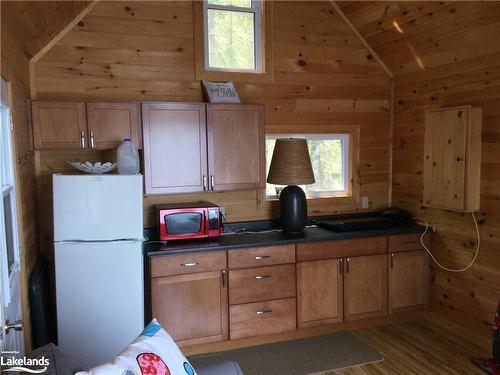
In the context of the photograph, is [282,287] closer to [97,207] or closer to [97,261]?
[97,261]

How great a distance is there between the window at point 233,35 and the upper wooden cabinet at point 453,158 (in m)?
1.56

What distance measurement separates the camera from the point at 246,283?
3.26 m

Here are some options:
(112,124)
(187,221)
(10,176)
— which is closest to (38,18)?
(112,124)

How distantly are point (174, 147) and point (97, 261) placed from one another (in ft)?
3.25

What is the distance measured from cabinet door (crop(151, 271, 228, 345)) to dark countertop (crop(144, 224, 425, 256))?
0.65 ft

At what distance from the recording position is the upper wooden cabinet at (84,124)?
3020 mm

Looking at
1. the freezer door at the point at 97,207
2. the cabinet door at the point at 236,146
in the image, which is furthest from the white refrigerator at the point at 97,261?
the cabinet door at the point at 236,146

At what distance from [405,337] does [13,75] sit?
10.9 feet

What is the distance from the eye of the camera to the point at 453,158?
130 inches

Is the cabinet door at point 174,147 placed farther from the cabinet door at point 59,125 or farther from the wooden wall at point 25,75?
the wooden wall at point 25,75

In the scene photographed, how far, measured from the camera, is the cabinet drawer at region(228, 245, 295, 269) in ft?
10.6

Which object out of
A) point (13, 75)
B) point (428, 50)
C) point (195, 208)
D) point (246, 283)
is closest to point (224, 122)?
point (195, 208)

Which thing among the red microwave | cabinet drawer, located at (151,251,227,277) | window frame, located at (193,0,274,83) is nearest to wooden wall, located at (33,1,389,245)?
window frame, located at (193,0,274,83)

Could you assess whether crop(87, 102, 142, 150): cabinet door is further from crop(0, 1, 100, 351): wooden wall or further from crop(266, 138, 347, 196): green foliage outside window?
crop(266, 138, 347, 196): green foliage outside window
